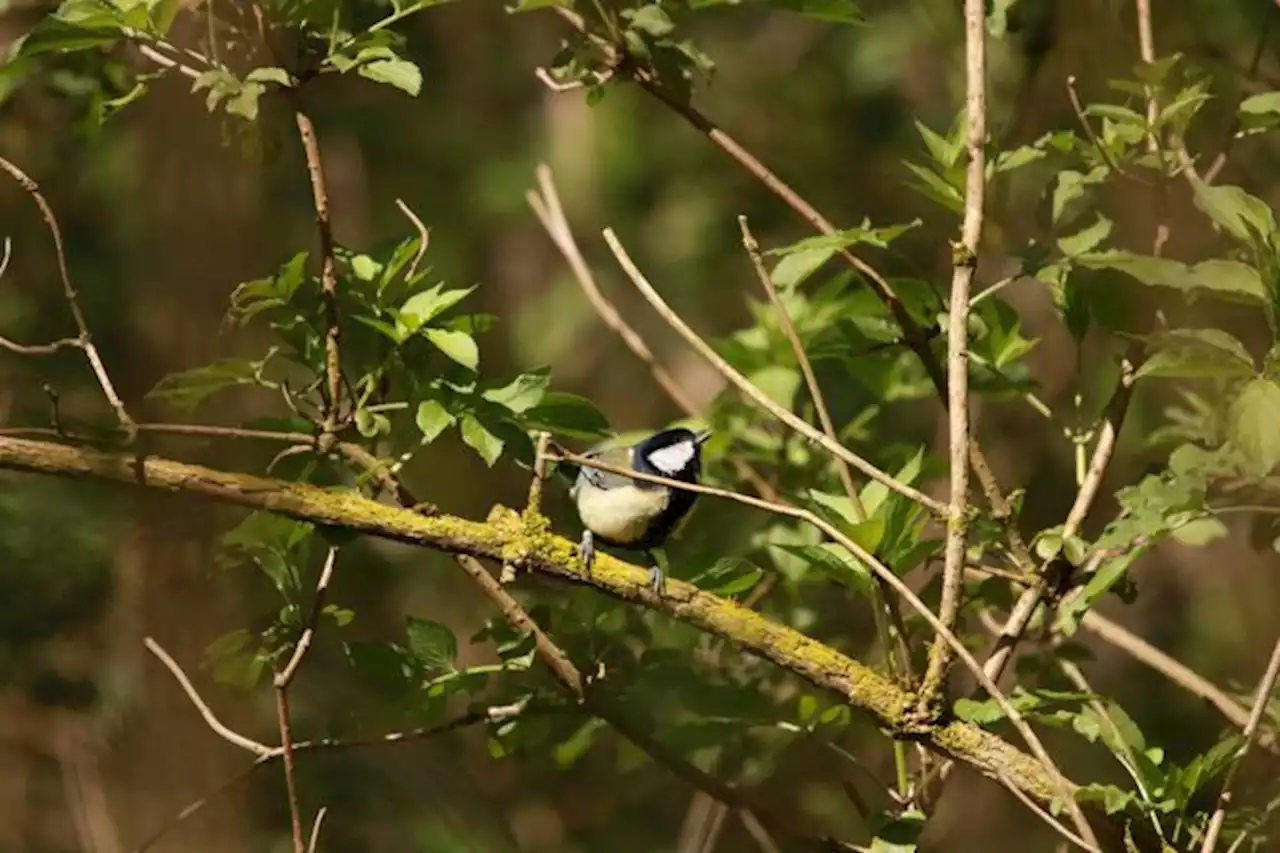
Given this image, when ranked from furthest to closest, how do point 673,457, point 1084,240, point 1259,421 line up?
point 673,457 < point 1084,240 < point 1259,421

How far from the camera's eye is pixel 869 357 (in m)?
0.85

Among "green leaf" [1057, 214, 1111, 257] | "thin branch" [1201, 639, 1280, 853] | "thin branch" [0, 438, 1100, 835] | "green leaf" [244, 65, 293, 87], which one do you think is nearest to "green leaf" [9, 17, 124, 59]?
"green leaf" [244, 65, 293, 87]

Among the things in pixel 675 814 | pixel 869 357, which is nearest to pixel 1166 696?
pixel 675 814

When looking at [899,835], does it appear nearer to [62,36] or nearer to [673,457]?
[673,457]

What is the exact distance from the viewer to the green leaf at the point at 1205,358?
64 cm

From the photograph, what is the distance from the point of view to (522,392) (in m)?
0.70

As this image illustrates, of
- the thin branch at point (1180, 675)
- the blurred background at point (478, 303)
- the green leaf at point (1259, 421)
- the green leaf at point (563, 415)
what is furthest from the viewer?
the blurred background at point (478, 303)

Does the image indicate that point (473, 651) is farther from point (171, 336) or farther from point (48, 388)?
point (48, 388)

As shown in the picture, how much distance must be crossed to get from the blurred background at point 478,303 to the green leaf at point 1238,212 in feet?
0.39

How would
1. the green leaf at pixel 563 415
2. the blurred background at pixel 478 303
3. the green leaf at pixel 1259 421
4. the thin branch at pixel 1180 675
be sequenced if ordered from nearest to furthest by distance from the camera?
the green leaf at pixel 1259 421, the green leaf at pixel 563 415, the thin branch at pixel 1180 675, the blurred background at pixel 478 303

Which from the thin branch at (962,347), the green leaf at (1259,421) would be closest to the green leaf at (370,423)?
the thin branch at (962,347)

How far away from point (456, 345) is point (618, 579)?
0.12 meters

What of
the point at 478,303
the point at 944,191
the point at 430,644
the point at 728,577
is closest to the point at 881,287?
the point at 944,191

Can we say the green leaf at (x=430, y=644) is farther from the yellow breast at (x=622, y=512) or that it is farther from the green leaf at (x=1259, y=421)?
the green leaf at (x=1259, y=421)
